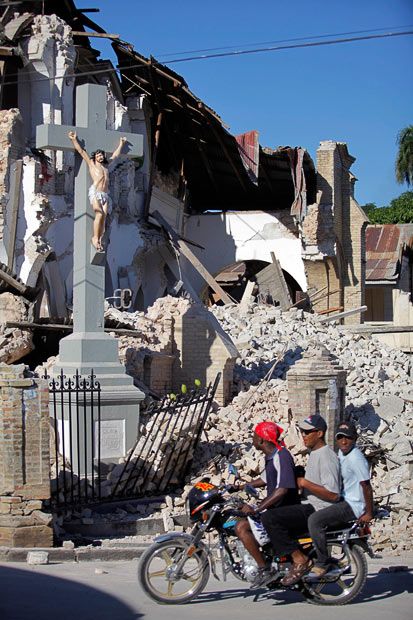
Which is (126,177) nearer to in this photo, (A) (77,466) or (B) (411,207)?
(A) (77,466)

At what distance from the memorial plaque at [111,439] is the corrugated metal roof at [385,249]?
80.3 feet

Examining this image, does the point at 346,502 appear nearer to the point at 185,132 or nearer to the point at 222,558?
the point at 222,558

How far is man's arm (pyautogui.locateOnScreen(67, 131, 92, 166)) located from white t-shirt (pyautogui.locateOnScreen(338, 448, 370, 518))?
6.53m

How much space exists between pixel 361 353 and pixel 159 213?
31.9ft

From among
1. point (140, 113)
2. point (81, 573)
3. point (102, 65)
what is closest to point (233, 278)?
point (140, 113)

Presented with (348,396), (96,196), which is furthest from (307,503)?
(348,396)

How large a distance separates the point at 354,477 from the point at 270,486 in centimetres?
62

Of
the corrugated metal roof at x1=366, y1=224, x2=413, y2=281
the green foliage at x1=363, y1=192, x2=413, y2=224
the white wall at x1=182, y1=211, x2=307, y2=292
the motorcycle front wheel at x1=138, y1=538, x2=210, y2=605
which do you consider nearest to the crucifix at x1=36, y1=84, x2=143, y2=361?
the motorcycle front wheel at x1=138, y1=538, x2=210, y2=605

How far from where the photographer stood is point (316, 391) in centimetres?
1331

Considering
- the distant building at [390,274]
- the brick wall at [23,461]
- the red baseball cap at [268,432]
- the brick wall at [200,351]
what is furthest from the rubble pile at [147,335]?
the distant building at [390,274]

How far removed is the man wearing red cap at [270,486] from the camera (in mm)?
7125

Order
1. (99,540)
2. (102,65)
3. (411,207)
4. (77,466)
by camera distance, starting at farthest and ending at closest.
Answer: (411,207) → (102,65) → (77,466) → (99,540)

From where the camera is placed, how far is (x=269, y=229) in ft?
98.3

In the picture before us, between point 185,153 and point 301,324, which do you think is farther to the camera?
point 185,153
